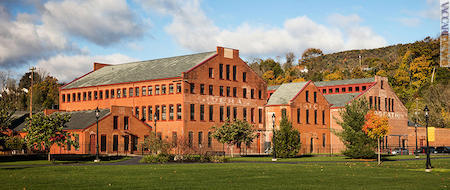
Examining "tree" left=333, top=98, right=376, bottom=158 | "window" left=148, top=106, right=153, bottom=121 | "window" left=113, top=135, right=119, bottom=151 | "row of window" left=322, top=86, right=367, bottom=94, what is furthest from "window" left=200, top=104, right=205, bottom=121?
"row of window" left=322, top=86, right=367, bottom=94

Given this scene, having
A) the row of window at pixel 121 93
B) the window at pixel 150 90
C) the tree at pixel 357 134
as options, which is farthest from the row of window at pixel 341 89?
the tree at pixel 357 134

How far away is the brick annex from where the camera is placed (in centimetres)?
6856

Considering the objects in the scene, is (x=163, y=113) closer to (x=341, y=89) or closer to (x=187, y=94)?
(x=187, y=94)

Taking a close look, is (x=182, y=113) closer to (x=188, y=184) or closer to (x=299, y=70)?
(x=188, y=184)

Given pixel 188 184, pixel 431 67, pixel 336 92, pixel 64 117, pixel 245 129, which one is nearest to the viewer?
pixel 188 184

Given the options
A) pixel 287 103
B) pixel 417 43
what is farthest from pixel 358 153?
pixel 417 43

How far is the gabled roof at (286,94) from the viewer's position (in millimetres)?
79037

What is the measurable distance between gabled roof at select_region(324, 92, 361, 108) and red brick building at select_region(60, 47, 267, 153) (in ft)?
43.8

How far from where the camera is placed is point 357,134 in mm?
53281

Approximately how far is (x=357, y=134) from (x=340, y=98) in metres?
36.1

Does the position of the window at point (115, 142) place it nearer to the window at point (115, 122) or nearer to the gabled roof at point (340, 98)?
the window at point (115, 122)

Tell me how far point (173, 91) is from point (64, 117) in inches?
857

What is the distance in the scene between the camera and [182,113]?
230ft

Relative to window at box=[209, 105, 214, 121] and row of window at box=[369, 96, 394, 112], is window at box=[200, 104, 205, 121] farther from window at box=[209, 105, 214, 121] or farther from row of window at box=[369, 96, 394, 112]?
row of window at box=[369, 96, 394, 112]
